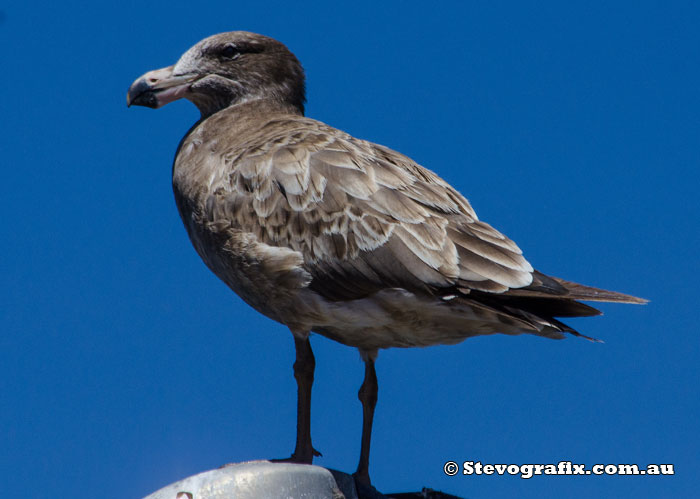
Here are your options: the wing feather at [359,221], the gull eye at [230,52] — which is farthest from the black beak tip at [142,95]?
the wing feather at [359,221]

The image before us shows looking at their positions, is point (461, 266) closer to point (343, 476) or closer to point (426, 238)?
point (426, 238)

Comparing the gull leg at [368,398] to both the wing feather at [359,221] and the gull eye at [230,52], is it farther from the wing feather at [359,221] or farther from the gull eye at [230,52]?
the gull eye at [230,52]

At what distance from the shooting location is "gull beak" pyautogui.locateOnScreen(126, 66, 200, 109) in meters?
8.66

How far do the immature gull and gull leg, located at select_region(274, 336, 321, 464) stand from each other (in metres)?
0.01

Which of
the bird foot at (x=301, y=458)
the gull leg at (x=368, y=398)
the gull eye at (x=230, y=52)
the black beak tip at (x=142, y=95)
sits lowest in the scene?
the bird foot at (x=301, y=458)

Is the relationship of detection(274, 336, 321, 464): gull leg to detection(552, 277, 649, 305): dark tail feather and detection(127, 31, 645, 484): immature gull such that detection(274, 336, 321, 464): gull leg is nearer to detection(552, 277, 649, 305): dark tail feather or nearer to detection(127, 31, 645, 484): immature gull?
detection(127, 31, 645, 484): immature gull

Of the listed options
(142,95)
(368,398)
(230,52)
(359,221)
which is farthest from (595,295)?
(142,95)

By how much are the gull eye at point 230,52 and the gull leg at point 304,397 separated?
2.78m

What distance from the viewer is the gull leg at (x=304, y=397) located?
7.53m

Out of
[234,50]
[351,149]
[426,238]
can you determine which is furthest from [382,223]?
[234,50]

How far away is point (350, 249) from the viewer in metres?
6.95

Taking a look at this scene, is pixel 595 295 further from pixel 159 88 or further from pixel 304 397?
pixel 159 88

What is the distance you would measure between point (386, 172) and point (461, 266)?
1074 mm

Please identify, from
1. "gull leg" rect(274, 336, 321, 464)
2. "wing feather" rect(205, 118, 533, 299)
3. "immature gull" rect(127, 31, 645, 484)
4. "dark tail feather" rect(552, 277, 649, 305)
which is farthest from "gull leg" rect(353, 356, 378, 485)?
"dark tail feather" rect(552, 277, 649, 305)
